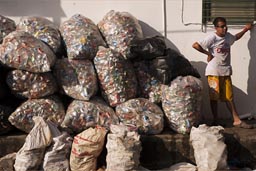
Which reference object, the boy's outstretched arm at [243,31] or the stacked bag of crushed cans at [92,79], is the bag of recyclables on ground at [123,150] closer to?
the stacked bag of crushed cans at [92,79]

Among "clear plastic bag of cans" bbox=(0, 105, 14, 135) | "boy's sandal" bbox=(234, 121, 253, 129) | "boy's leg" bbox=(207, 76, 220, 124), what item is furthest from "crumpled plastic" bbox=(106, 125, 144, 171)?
"boy's sandal" bbox=(234, 121, 253, 129)

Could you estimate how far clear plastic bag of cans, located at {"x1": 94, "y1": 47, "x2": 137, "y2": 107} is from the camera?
4.98m

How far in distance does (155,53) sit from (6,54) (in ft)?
5.91

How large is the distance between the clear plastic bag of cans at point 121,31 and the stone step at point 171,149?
3.82 feet

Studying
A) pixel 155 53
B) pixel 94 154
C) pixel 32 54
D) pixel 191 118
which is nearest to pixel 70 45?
pixel 32 54

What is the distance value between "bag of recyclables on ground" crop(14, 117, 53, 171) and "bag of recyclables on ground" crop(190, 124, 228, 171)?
1.67m

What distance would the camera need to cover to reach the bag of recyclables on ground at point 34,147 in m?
4.54

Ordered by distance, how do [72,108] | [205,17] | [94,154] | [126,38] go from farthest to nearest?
1. [205,17]
2. [126,38]
3. [72,108]
4. [94,154]

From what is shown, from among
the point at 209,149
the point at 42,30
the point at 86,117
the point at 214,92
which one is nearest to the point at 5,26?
the point at 42,30

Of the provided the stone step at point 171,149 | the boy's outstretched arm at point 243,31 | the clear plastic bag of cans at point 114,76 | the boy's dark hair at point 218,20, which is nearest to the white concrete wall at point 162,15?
the boy's outstretched arm at point 243,31

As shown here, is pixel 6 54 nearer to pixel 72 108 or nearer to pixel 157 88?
pixel 72 108

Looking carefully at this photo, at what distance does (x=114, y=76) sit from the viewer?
16.3 feet

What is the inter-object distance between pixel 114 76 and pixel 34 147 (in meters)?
1.27

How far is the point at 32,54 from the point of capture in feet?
15.5
